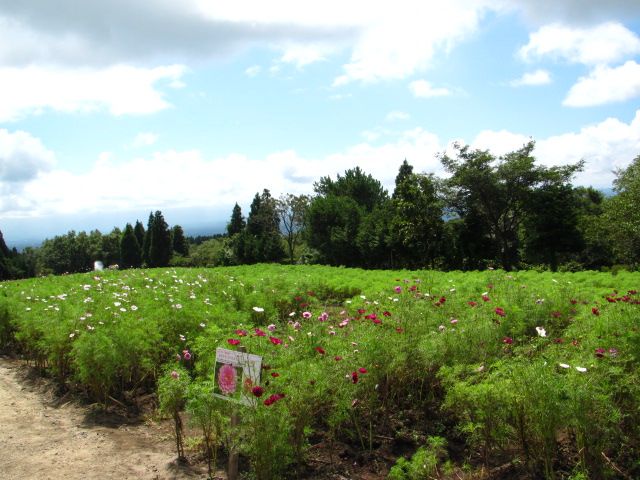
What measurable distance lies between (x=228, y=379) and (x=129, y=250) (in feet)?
190

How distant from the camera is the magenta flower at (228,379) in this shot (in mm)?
3689

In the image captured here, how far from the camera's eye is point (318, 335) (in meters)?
5.05

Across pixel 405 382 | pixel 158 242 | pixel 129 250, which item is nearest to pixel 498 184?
pixel 405 382

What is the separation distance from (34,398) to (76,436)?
1.89 meters

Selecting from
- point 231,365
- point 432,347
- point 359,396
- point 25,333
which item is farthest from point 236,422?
point 25,333

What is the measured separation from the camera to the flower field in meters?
3.56

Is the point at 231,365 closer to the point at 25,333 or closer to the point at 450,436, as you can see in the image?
the point at 450,436

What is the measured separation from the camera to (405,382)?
5023mm

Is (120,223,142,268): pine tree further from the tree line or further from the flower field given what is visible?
the flower field

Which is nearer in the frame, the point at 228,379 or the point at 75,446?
the point at 228,379

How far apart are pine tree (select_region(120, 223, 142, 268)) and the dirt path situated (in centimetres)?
5362

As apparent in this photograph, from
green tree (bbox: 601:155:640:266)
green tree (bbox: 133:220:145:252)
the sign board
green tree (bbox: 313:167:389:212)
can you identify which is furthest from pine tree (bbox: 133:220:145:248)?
the sign board

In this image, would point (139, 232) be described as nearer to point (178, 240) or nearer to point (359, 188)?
point (178, 240)

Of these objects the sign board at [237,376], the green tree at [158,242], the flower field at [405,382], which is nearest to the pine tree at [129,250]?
the green tree at [158,242]
